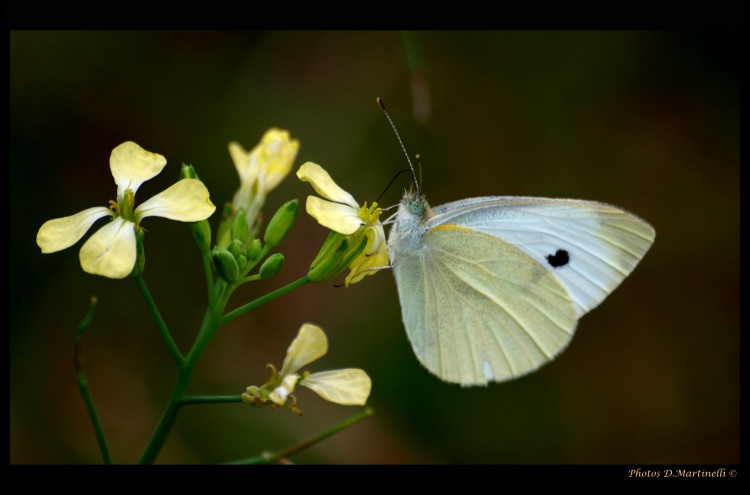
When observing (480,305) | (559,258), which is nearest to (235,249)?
(480,305)

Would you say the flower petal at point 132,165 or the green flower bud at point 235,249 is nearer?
the flower petal at point 132,165

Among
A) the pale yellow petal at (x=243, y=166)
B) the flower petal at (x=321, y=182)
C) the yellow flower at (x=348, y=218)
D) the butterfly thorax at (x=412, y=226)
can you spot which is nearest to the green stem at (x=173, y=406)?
the yellow flower at (x=348, y=218)

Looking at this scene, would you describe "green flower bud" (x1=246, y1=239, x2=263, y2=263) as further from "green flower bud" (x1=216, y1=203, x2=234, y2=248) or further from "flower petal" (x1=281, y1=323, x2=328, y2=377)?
"flower petal" (x1=281, y1=323, x2=328, y2=377)

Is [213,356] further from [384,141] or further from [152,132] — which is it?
[384,141]

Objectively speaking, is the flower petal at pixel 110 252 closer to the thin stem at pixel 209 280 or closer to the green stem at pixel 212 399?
the thin stem at pixel 209 280

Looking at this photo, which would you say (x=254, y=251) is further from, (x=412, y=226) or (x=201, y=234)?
(x=412, y=226)

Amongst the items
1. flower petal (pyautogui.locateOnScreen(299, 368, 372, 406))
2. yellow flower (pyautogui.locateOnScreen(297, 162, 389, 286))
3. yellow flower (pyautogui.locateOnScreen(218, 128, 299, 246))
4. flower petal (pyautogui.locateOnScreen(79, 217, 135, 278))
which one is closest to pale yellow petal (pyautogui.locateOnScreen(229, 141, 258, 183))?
yellow flower (pyautogui.locateOnScreen(218, 128, 299, 246))
